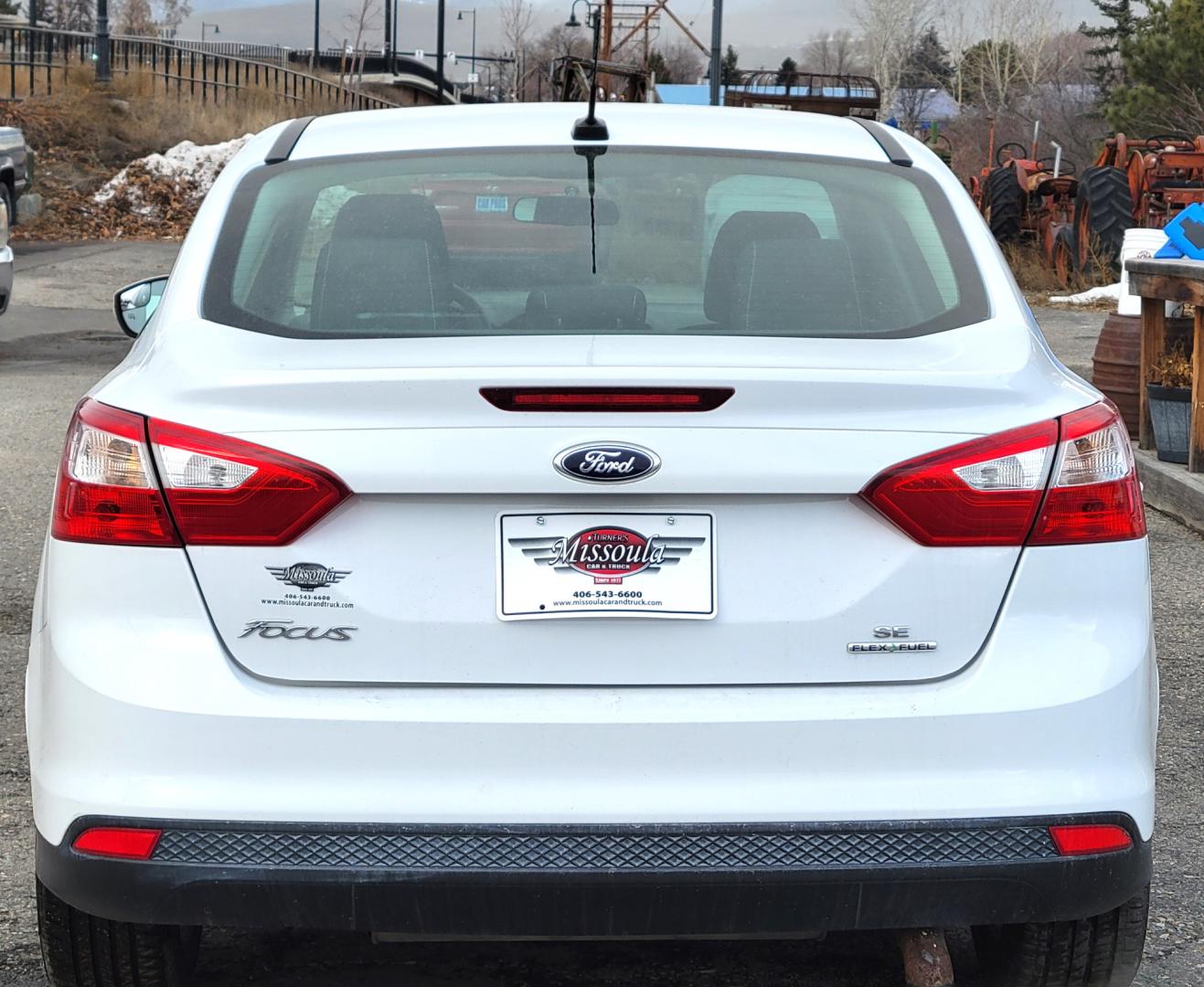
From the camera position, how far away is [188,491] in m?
2.54

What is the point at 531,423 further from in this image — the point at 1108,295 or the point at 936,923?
the point at 1108,295

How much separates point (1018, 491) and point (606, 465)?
61 cm

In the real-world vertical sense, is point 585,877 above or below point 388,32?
below

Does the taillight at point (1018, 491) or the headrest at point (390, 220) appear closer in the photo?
the taillight at point (1018, 491)

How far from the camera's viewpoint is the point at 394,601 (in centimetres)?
253

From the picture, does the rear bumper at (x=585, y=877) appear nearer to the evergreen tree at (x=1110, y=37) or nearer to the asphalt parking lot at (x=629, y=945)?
the asphalt parking lot at (x=629, y=945)

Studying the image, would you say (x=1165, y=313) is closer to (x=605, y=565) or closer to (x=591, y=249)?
(x=591, y=249)

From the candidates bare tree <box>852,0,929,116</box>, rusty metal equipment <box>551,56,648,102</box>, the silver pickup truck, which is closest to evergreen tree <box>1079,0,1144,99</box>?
bare tree <box>852,0,929,116</box>

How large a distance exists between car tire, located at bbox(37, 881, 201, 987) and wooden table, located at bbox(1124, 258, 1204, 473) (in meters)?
6.30

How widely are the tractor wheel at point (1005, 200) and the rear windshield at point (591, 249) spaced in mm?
19234

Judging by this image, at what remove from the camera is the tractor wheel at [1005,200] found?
2203 cm

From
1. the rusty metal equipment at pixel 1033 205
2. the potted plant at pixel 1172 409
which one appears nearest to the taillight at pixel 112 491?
the potted plant at pixel 1172 409

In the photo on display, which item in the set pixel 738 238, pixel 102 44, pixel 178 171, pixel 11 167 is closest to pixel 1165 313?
pixel 738 238

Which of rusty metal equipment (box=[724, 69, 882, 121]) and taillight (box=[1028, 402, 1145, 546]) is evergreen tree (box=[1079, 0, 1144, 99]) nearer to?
rusty metal equipment (box=[724, 69, 882, 121])
